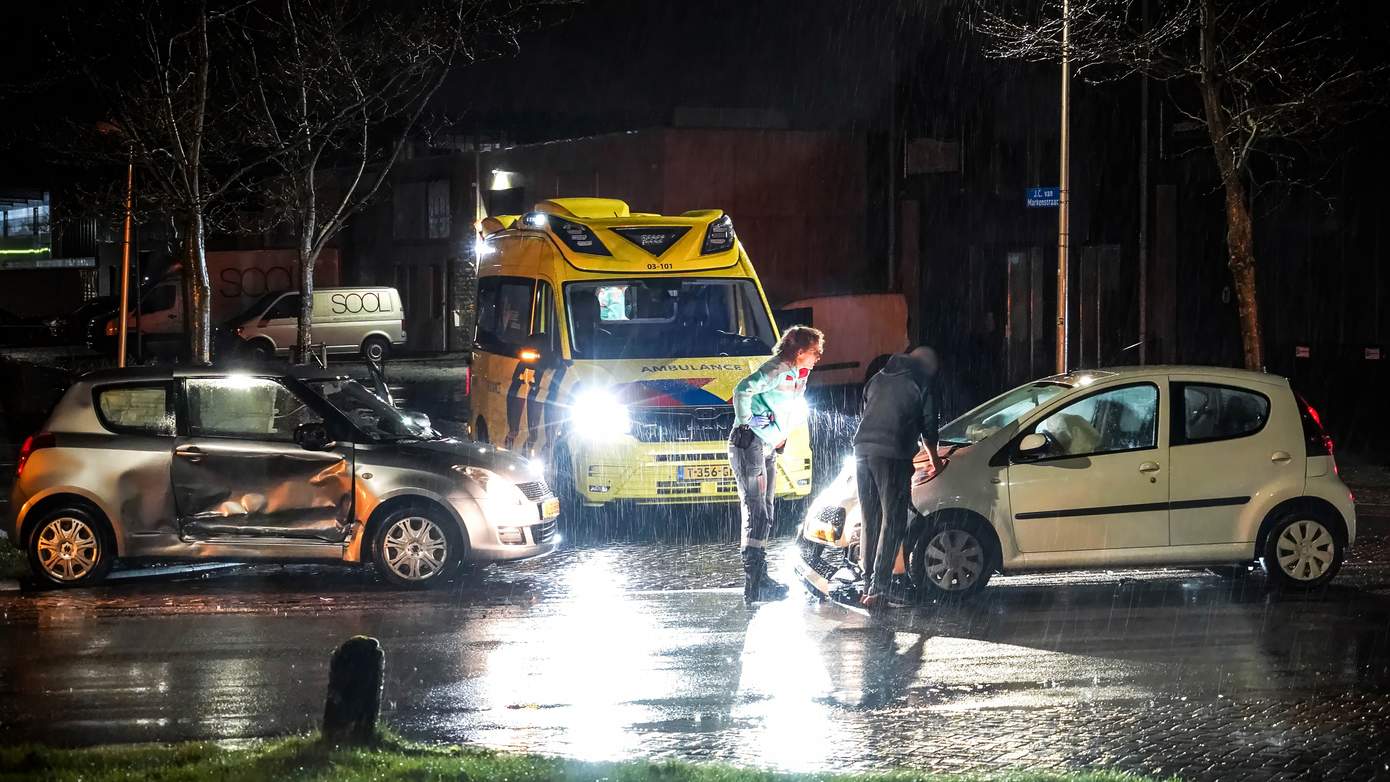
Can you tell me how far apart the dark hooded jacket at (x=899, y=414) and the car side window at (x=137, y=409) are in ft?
16.1

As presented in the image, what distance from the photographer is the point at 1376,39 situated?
21391mm

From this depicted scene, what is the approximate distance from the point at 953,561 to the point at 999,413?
4.61 ft

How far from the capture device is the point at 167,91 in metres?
18.6

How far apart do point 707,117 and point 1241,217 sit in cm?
3351

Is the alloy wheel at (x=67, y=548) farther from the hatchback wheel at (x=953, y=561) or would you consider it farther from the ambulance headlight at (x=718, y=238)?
the ambulance headlight at (x=718, y=238)

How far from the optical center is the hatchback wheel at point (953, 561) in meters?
10.5

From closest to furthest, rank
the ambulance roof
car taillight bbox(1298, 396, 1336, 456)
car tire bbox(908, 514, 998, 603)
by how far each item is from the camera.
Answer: car tire bbox(908, 514, 998, 603) → car taillight bbox(1298, 396, 1336, 456) → the ambulance roof

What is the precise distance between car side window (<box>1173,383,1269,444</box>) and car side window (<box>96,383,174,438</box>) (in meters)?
6.91

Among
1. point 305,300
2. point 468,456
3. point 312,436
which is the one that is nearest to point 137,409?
point 312,436

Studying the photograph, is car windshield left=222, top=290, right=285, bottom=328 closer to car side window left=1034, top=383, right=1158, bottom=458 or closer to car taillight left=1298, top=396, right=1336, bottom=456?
car side window left=1034, top=383, right=1158, bottom=458

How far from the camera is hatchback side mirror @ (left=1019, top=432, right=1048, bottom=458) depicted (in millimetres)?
10547

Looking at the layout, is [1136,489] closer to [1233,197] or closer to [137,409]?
[137,409]

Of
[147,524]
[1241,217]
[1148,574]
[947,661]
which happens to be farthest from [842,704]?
[1241,217]

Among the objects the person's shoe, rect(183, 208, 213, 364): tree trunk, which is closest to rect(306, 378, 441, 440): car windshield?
the person's shoe
